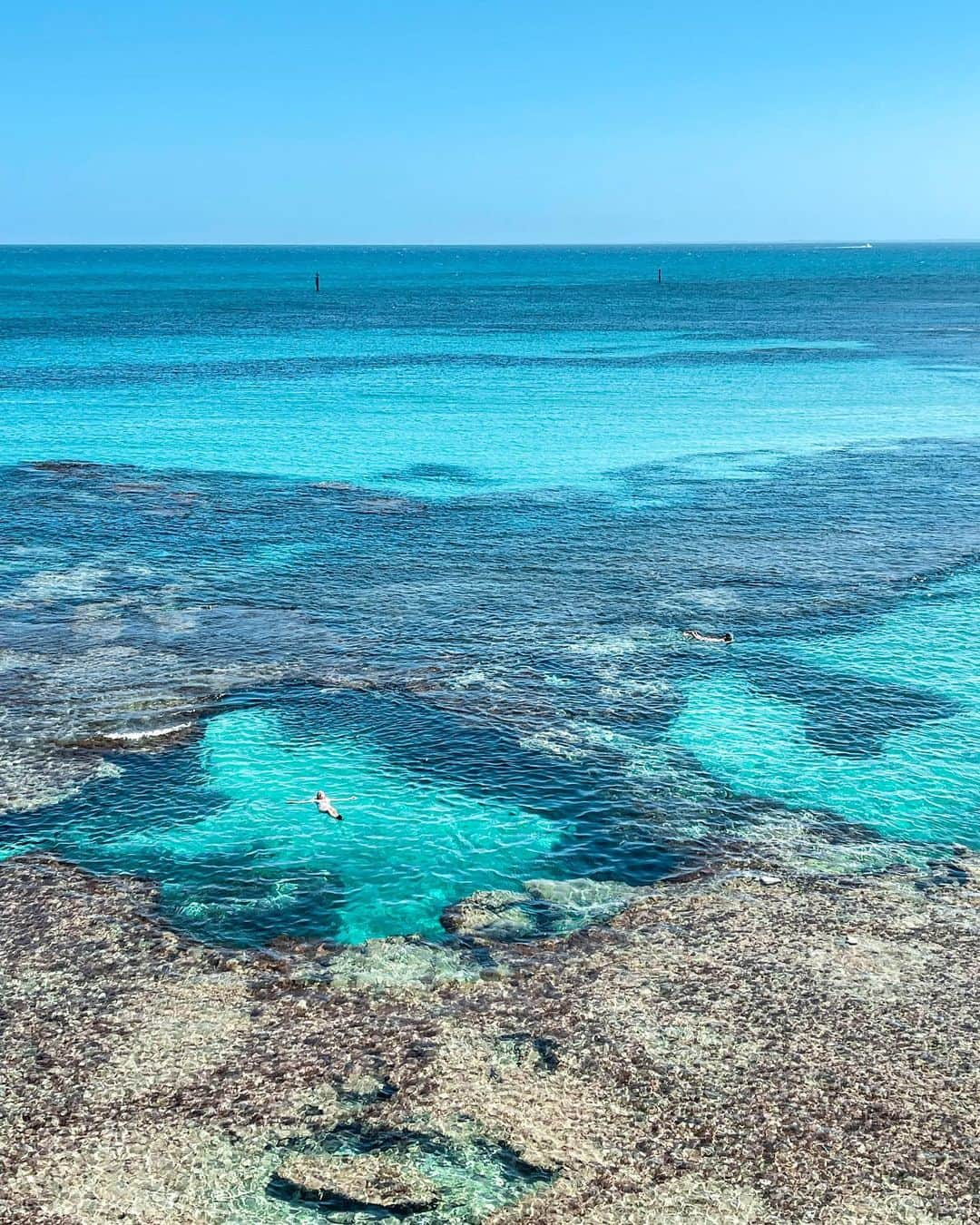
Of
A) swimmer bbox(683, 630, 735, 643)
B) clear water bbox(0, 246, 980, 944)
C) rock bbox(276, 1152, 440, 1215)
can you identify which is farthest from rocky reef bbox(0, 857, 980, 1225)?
swimmer bbox(683, 630, 735, 643)

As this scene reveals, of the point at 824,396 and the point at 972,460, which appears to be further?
the point at 824,396

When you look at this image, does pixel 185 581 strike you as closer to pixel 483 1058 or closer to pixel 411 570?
pixel 411 570

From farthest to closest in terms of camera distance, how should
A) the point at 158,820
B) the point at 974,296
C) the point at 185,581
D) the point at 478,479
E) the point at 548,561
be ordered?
the point at 974,296, the point at 478,479, the point at 548,561, the point at 185,581, the point at 158,820

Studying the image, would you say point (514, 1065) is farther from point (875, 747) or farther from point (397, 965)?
point (875, 747)

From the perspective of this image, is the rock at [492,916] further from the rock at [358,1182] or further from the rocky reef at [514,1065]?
the rock at [358,1182]

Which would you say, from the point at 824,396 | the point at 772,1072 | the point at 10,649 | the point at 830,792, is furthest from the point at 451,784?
the point at 824,396

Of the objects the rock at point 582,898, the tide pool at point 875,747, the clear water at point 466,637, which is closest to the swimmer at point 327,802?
the clear water at point 466,637
